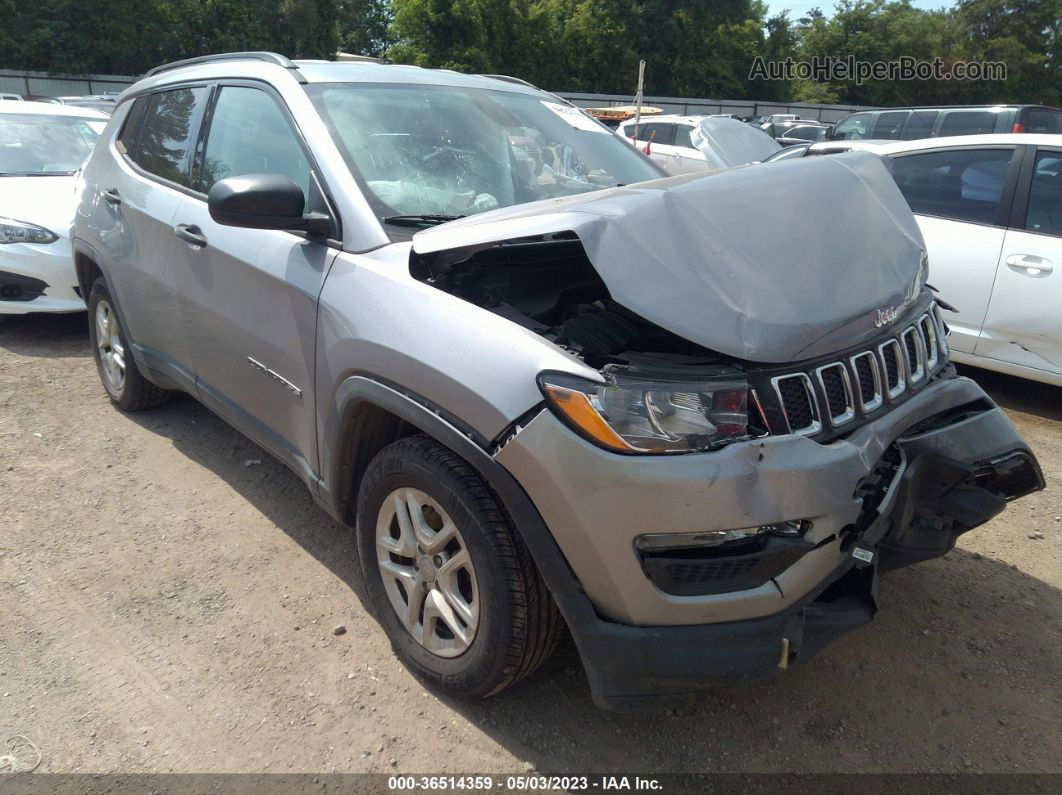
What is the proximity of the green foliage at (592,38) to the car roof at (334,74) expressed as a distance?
36.5 metres

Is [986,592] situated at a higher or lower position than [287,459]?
lower

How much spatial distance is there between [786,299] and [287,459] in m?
1.91

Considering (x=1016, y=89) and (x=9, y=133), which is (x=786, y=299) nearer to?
(x=9, y=133)

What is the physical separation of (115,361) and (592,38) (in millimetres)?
47058

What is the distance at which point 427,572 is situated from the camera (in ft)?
8.25

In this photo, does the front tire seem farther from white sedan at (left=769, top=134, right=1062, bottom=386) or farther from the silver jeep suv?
white sedan at (left=769, top=134, right=1062, bottom=386)

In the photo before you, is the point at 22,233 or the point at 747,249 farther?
the point at 22,233

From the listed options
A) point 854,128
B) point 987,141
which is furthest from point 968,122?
point 987,141

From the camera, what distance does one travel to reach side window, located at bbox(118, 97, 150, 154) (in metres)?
4.29

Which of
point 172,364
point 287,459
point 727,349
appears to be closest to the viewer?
point 727,349

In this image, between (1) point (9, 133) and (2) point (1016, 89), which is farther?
(2) point (1016, 89)

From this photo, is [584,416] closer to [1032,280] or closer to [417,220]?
[417,220]

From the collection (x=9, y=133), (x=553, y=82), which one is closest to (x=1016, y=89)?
(x=553, y=82)

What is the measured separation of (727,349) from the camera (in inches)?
80.0
